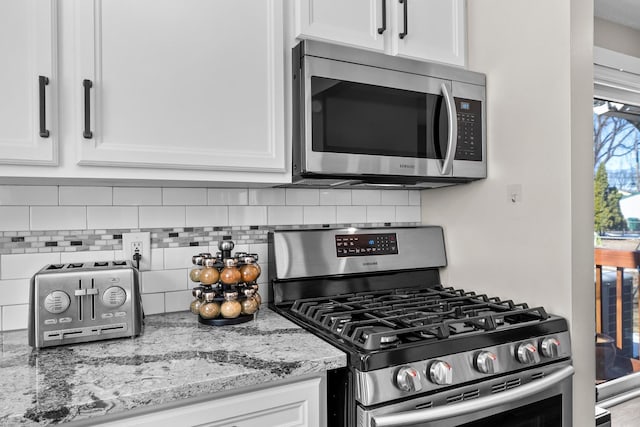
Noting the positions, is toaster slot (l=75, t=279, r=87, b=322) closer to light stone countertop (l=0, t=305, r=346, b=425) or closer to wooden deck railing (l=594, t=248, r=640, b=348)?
light stone countertop (l=0, t=305, r=346, b=425)

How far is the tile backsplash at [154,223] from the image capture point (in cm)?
135

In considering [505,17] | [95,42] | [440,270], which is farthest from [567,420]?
[95,42]

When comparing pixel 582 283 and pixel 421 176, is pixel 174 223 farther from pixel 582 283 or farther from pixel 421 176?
pixel 582 283

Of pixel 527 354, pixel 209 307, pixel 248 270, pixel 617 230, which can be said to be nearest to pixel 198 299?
pixel 209 307

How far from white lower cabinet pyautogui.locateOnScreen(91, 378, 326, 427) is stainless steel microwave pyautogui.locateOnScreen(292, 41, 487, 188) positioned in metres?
0.66

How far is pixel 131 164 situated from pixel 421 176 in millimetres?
980

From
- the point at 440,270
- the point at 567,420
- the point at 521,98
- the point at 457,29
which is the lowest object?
the point at 567,420

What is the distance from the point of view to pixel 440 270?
198 centimetres

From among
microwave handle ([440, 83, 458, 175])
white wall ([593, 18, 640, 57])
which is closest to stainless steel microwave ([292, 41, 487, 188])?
microwave handle ([440, 83, 458, 175])

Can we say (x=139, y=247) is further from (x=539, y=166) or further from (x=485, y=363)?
(x=539, y=166)

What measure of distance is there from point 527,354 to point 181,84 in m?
1.28

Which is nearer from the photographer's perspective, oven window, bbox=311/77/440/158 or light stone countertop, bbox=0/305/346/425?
light stone countertop, bbox=0/305/346/425

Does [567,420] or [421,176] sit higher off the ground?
[421,176]

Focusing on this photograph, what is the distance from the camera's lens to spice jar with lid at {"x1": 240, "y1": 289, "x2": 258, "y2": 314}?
1392mm
